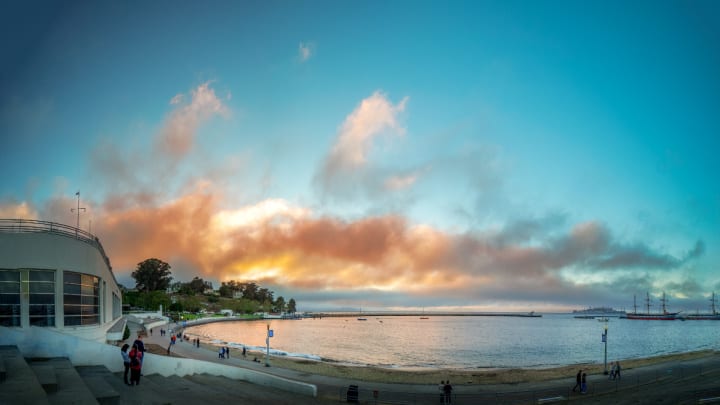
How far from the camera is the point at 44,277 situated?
1944cm

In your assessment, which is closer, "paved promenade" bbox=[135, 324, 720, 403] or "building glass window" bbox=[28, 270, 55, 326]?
"building glass window" bbox=[28, 270, 55, 326]

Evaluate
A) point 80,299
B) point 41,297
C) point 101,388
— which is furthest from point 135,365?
point 80,299

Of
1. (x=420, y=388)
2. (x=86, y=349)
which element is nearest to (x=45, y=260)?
(x=86, y=349)

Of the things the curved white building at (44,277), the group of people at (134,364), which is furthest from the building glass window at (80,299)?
the group of people at (134,364)

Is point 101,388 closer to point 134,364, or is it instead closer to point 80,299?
point 134,364

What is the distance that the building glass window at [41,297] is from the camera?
62.5ft

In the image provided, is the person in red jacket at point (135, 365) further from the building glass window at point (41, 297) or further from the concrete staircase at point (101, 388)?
the building glass window at point (41, 297)

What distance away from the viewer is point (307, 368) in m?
40.9

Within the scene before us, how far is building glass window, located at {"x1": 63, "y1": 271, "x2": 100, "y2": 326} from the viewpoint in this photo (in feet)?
67.0

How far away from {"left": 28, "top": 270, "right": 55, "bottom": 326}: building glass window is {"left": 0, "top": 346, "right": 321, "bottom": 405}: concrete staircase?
13.0 feet

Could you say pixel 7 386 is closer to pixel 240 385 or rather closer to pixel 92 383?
pixel 92 383

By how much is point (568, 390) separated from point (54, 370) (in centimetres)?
2648

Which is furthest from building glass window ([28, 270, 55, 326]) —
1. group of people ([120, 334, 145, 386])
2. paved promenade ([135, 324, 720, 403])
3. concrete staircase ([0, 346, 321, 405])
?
paved promenade ([135, 324, 720, 403])

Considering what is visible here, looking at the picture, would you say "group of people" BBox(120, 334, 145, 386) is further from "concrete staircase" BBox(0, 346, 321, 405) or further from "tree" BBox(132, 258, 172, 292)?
"tree" BBox(132, 258, 172, 292)
